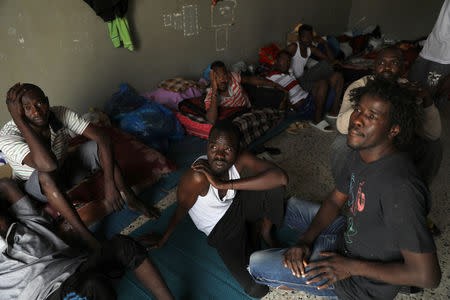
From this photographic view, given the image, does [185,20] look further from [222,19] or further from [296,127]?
[296,127]

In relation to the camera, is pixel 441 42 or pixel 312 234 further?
pixel 441 42

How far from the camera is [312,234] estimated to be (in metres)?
1.51

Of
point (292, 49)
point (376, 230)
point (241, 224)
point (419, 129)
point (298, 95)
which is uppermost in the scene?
point (292, 49)

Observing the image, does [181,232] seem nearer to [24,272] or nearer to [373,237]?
[24,272]

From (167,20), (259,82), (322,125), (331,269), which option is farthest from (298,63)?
(331,269)

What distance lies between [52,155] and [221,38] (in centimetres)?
305

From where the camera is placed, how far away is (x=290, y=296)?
1686 mm

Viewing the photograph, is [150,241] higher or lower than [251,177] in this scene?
lower

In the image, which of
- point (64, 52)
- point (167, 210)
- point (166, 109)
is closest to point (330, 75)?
point (166, 109)

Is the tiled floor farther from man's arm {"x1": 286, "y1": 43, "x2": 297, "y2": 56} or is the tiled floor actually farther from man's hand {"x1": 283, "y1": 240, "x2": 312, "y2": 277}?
man's arm {"x1": 286, "y1": 43, "x2": 297, "y2": 56}

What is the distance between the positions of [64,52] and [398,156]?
296 centimetres

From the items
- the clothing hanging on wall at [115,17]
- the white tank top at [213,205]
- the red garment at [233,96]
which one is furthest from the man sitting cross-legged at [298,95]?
the white tank top at [213,205]

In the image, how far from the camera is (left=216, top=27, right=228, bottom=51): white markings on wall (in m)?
4.09

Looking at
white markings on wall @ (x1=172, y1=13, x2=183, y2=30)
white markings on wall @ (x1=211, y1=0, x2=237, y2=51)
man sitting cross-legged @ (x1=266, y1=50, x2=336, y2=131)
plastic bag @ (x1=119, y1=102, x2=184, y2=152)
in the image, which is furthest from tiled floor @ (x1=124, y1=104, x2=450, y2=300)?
white markings on wall @ (x1=172, y1=13, x2=183, y2=30)
